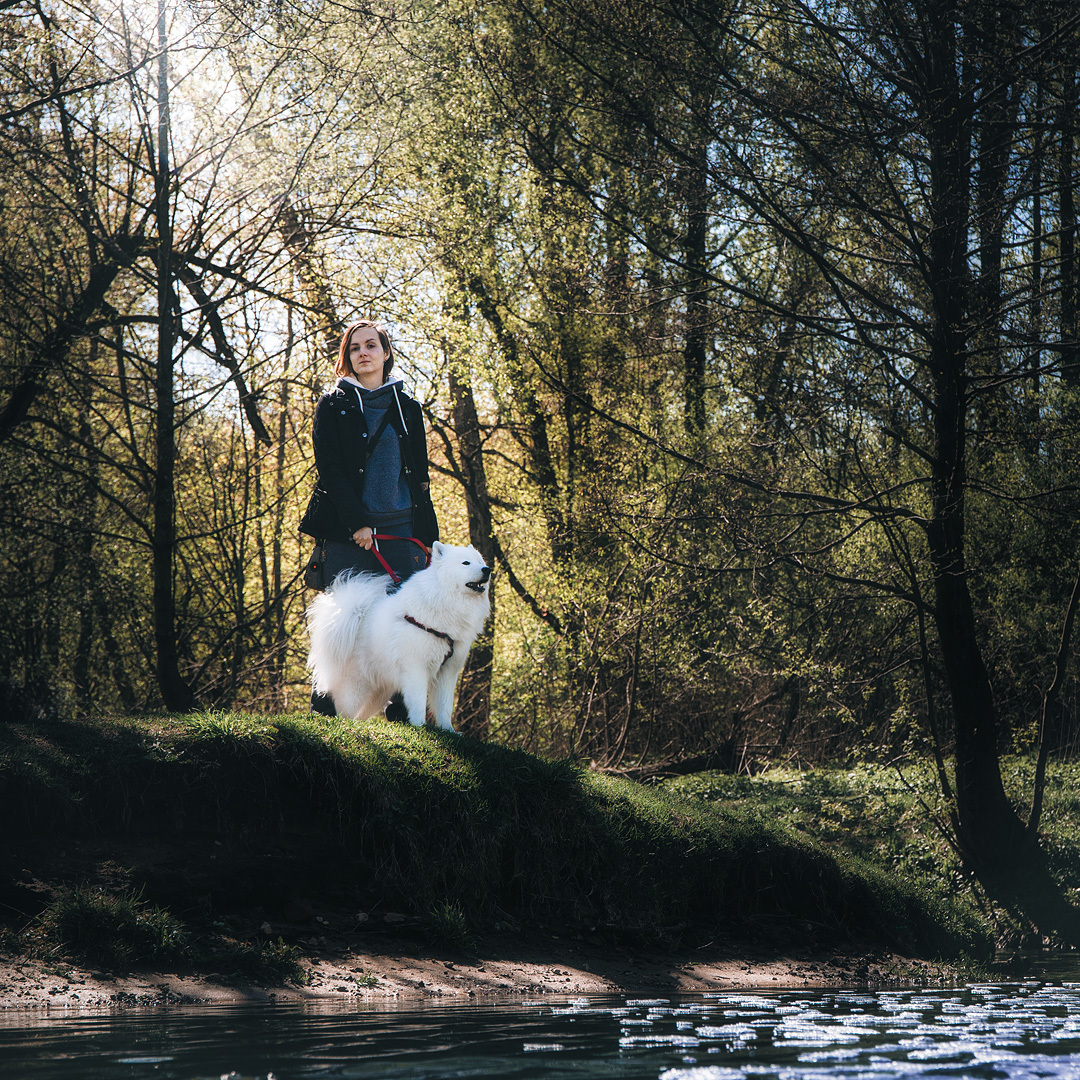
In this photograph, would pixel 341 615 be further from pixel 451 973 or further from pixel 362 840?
pixel 451 973

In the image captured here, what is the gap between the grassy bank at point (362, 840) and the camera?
6.50 m

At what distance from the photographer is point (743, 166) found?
10492 mm

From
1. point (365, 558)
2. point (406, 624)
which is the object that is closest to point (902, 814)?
point (406, 624)

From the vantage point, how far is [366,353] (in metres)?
8.43

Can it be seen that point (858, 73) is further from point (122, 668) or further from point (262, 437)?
point (122, 668)

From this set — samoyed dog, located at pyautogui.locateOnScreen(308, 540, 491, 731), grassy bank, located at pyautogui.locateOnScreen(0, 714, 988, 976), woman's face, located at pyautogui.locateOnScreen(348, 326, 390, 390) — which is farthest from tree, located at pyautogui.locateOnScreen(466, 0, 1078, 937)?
samoyed dog, located at pyautogui.locateOnScreen(308, 540, 491, 731)

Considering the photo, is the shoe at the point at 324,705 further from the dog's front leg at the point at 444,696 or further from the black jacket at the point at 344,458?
the black jacket at the point at 344,458

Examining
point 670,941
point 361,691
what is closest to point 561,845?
point 670,941

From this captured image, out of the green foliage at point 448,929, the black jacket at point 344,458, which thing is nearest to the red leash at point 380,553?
the black jacket at point 344,458

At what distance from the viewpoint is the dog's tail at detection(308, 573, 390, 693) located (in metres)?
8.13

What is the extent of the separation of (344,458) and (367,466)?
0.20 metres

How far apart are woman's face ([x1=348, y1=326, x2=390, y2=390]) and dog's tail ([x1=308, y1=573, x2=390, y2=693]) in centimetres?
163

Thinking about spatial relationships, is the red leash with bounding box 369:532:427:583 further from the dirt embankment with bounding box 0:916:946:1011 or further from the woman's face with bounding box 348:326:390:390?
the dirt embankment with bounding box 0:916:946:1011

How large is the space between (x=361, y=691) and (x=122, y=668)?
8395mm
